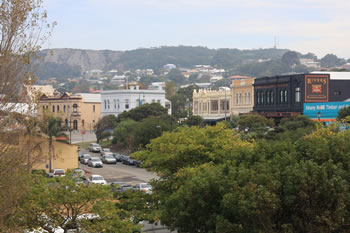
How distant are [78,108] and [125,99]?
565 inches

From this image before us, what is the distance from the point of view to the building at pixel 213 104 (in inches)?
3846

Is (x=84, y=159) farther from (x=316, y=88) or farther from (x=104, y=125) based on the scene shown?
(x=316, y=88)

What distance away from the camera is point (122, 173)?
59094mm

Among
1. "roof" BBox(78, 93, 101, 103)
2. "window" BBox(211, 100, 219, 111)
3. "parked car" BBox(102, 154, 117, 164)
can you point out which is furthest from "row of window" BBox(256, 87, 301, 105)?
"roof" BBox(78, 93, 101, 103)

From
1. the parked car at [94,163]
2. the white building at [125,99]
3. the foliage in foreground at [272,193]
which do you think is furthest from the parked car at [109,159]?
the foliage in foreground at [272,193]

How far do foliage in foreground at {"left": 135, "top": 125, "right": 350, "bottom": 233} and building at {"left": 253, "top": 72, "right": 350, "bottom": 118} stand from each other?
5466 centimetres

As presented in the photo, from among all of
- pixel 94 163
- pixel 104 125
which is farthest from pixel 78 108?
pixel 94 163

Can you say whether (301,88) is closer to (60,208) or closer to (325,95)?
(325,95)

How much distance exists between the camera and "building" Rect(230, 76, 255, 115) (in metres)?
A: 92.2

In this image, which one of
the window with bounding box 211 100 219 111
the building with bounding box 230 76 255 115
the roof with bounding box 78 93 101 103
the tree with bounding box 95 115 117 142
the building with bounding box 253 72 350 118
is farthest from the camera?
the roof with bounding box 78 93 101 103

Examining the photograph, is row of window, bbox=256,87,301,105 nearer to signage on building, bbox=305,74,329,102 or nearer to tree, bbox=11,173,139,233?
signage on building, bbox=305,74,329,102

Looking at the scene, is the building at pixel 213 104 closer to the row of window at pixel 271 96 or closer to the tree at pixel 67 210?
the row of window at pixel 271 96

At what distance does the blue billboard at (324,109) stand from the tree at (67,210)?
186ft

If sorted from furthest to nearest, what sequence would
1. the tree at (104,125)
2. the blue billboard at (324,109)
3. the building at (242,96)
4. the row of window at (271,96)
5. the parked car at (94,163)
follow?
the tree at (104,125) → the building at (242,96) → the row of window at (271,96) → the blue billboard at (324,109) → the parked car at (94,163)
